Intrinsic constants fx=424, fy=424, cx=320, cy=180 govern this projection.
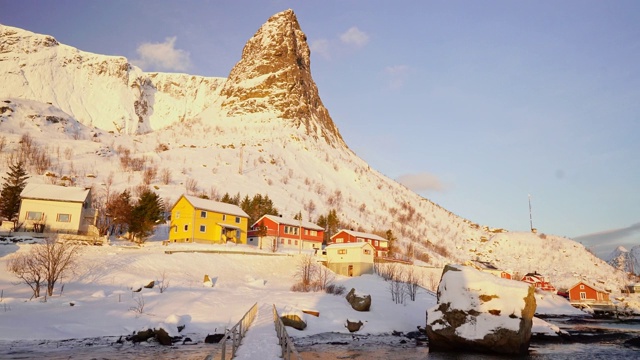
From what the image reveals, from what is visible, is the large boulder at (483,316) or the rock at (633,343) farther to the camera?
the rock at (633,343)

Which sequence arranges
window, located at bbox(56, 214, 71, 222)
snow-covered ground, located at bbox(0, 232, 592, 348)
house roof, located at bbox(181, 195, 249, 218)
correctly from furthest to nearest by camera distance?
house roof, located at bbox(181, 195, 249, 218)
window, located at bbox(56, 214, 71, 222)
snow-covered ground, located at bbox(0, 232, 592, 348)

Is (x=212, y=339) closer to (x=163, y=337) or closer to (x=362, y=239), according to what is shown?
(x=163, y=337)

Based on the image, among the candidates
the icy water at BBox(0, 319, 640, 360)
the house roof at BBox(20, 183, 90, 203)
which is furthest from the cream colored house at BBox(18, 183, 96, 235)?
the icy water at BBox(0, 319, 640, 360)

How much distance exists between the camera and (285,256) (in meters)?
54.7

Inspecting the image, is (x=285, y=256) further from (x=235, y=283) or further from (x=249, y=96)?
(x=249, y=96)

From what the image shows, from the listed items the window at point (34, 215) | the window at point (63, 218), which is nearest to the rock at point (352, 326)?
the window at point (63, 218)

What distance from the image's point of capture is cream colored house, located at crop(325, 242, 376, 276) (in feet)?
194

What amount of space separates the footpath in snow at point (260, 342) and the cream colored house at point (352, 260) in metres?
30.9

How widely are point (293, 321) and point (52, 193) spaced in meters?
38.2

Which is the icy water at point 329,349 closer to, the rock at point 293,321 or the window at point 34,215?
the rock at point 293,321

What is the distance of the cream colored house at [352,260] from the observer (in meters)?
59.0

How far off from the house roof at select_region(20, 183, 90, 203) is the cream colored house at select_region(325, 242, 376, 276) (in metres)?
34.0

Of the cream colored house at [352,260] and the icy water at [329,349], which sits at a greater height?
the cream colored house at [352,260]

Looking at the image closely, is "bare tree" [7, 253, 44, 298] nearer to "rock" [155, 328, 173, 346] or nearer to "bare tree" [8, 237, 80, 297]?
"bare tree" [8, 237, 80, 297]
